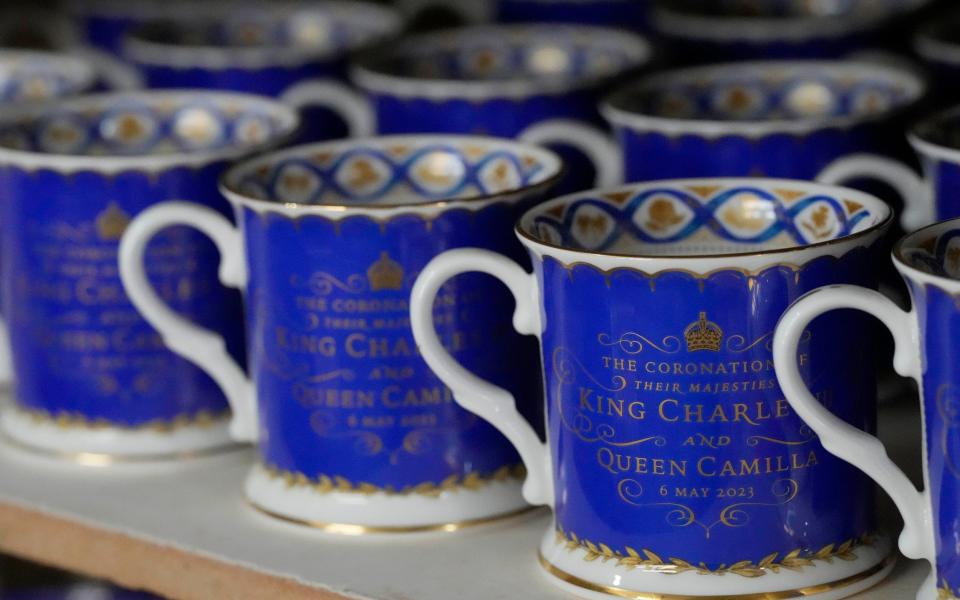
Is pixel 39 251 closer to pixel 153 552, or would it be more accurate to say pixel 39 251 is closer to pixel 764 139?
pixel 153 552

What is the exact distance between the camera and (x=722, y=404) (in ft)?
2.24

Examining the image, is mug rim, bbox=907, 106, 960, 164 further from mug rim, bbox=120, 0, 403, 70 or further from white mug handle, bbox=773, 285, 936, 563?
mug rim, bbox=120, 0, 403, 70

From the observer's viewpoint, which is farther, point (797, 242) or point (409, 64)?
point (409, 64)

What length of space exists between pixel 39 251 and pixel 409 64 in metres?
0.31

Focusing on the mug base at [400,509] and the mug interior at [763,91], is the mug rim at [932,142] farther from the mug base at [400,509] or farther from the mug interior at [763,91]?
the mug base at [400,509]

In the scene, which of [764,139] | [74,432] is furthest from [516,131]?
[74,432]

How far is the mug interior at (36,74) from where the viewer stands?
1138 millimetres

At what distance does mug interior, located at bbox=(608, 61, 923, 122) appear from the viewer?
3.24 ft

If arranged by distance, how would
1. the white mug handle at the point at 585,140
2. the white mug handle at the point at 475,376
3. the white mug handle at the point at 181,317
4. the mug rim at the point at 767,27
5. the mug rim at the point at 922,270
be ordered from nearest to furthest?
the mug rim at the point at 922,270, the white mug handle at the point at 475,376, the white mug handle at the point at 181,317, the white mug handle at the point at 585,140, the mug rim at the point at 767,27

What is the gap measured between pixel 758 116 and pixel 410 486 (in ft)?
1.09

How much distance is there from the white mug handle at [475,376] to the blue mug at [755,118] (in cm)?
16

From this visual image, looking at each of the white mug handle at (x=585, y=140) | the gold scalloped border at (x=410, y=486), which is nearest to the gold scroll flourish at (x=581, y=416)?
the gold scalloped border at (x=410, y=486)

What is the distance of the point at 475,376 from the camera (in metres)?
0.77

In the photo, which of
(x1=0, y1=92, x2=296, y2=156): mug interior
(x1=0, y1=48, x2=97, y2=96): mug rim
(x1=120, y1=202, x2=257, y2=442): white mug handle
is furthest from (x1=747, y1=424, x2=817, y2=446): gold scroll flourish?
(x1=0, y1=48, x2=97, y2=96): mug rim
